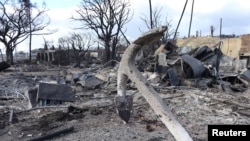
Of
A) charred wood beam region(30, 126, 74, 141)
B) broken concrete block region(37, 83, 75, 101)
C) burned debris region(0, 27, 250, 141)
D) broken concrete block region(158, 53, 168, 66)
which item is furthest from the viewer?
broken concrete block region(158, 53, 168, 66)

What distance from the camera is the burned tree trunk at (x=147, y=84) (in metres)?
4.61

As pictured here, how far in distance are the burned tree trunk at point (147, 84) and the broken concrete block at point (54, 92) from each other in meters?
2.80

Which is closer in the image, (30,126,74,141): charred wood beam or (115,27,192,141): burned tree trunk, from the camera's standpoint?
(115,27,192,141): burned tree trunk

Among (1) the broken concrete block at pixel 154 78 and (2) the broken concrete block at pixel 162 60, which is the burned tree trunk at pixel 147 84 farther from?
(2) the broken concrete block at pixel 162 60

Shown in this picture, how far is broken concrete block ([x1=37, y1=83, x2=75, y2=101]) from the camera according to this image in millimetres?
Answer: 8391

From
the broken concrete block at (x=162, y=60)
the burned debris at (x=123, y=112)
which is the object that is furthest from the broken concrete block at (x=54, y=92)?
the broken concrete block at (x=162, y=60)

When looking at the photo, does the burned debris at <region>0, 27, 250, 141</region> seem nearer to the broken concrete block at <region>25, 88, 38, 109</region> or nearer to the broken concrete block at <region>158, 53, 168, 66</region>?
the broken concrete block at <region>25, 88, 38, 109</region>

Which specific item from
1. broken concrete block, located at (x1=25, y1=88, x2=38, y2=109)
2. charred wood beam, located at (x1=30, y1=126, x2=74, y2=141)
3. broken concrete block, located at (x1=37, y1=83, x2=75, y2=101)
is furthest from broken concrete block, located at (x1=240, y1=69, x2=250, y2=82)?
charred wood beam, located at (x1=30, y1=126, x2=74, y2=141)

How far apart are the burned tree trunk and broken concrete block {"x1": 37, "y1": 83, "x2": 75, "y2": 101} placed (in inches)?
110

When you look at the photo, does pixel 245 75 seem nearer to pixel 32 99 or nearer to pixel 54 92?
pixel 54 92

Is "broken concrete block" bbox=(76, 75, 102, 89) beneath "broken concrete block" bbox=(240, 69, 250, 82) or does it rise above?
beneath

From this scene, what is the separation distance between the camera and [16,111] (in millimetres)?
7875

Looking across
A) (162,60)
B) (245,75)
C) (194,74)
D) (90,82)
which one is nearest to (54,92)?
(90,82)

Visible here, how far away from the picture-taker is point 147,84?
17.0ft
